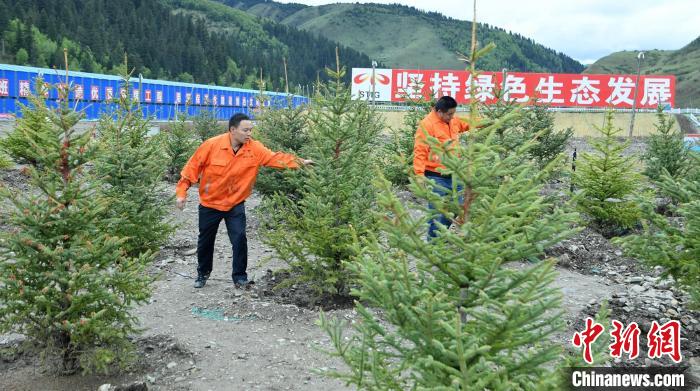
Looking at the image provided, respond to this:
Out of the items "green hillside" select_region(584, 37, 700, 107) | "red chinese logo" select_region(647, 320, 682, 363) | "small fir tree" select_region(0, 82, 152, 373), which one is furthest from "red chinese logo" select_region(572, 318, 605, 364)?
"green hillside" select_region(584, 37, 700, 107)

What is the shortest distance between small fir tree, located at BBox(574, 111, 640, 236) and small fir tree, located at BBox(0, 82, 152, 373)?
824cm

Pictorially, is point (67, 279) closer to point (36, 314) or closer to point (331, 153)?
point (36, 314)

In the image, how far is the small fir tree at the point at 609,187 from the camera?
33.6 feet

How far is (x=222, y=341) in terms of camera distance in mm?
5367

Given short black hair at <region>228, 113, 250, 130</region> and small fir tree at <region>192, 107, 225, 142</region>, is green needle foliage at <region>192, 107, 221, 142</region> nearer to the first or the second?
small fir tree at <region>192, 107, 225, 142</region>

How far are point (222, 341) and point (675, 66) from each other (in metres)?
158

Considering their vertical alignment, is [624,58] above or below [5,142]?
above

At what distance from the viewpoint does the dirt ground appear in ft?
15.0

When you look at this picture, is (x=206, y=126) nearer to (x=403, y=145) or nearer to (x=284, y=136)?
(x=403, y=145)

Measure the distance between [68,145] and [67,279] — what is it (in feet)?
3.33

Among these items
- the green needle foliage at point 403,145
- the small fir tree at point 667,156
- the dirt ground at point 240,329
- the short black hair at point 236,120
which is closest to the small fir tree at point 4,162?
the dirt ground at point 240,329

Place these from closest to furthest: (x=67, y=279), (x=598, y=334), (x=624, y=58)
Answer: (x=598, y=334), (x=67, y=279), (x=624, y=58)

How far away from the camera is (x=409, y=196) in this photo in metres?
13.5

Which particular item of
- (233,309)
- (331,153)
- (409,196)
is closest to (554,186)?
(409,196)
